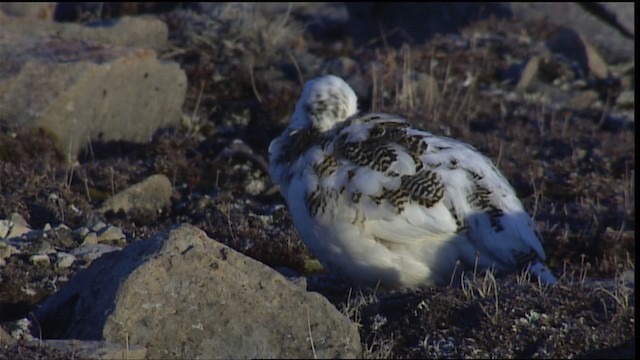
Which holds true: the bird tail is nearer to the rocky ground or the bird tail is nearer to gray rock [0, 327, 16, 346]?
the rocky ground

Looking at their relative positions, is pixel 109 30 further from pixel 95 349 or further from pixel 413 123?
pixel 95 349

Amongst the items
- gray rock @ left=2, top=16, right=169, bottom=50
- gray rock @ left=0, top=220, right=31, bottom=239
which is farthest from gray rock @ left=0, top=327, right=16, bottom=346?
gray rock @ left=2, top=16, right=169, bottom=50

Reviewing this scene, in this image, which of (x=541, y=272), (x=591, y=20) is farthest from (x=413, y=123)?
(x=591, y=20)

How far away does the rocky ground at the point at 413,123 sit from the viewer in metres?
5.26

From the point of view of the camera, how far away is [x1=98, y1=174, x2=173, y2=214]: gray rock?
27.3 feet

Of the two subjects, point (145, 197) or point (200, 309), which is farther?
point (145, 197)

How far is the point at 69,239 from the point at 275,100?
422 cm

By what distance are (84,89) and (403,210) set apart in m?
4.32

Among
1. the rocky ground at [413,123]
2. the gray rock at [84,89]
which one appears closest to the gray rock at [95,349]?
the rocky ground at [413,123]

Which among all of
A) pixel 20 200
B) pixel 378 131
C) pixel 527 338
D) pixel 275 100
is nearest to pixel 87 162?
pixel 20 200

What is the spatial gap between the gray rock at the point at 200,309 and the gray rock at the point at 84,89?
4.77m

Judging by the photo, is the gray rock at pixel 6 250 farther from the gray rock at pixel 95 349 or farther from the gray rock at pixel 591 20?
the gray rock at pixel 591 20

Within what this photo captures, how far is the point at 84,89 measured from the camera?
9.68 metres

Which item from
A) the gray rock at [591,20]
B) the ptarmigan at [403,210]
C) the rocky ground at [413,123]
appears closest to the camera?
the rocky ground at [413,123]
